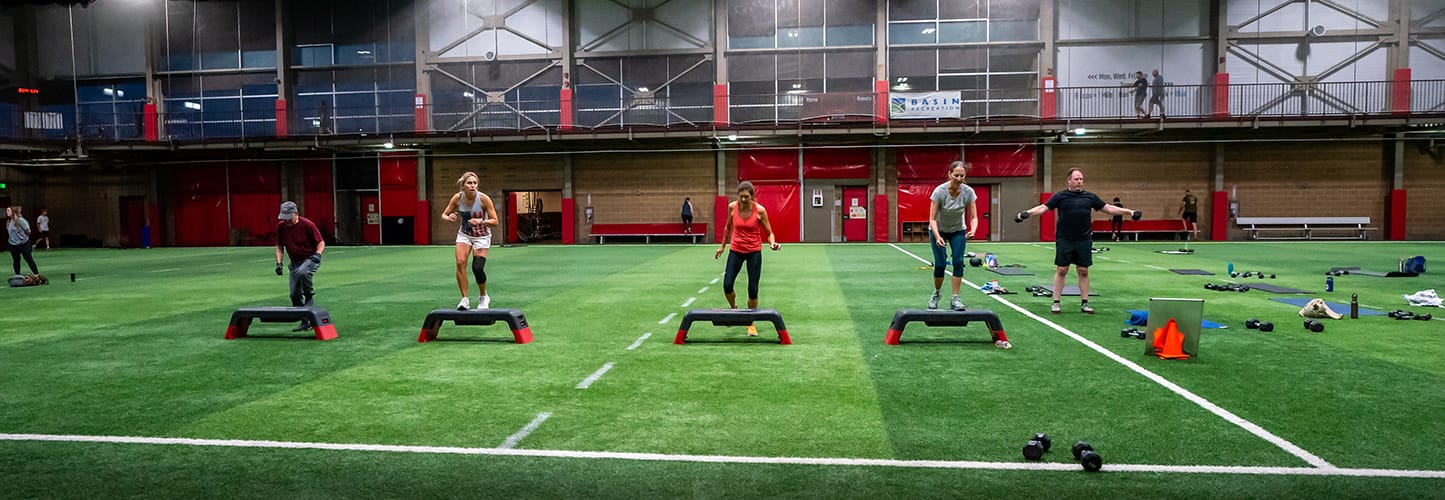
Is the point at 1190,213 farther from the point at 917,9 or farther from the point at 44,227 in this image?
the point at 44,227

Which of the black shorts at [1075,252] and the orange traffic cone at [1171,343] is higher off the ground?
the black shorts at [1075,252]

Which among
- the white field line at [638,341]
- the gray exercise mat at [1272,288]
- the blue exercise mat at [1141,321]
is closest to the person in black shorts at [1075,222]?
the blue exercise mat at [1141,321]

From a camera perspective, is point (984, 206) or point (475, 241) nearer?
point (475, 241)

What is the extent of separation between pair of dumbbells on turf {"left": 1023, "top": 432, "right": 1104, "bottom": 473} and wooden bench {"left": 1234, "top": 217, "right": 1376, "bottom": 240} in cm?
3464

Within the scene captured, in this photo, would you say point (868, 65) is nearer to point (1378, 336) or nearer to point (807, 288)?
point (807, 288)

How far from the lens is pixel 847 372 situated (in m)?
7.30

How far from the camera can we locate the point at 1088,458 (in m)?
4.42

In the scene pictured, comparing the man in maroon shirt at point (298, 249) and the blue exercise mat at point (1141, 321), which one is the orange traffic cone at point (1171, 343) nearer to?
the blue exercise mat at point (1141, 321)

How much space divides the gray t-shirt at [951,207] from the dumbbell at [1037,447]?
19.3 feet

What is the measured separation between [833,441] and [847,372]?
7.34 ft

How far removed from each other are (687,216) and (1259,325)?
1067 inches

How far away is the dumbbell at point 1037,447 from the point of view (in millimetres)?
4633

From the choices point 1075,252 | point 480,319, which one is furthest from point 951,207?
point 480,319

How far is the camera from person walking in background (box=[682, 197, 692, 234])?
116ft
